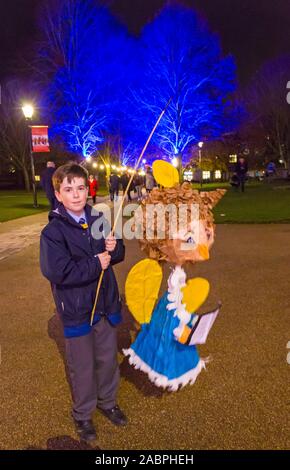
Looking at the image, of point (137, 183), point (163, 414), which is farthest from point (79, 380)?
point (137, 183)

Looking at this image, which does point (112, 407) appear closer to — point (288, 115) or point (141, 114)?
point (141, 114)

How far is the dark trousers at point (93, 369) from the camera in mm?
2959

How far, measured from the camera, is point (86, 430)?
9.55 ft

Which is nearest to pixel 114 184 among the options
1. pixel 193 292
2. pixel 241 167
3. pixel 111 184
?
pixel 111 184

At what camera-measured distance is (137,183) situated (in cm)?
2450

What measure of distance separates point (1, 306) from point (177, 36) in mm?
22950

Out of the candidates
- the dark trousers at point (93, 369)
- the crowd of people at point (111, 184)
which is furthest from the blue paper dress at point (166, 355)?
the crowd of people at point (111, 184)

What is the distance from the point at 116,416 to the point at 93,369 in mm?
392

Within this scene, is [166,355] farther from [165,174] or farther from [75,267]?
[165,174]

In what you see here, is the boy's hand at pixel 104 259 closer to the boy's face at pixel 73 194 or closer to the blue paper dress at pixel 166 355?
the boy's face at pixel 73 194

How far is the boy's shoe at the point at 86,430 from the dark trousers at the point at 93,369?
34 millimetres

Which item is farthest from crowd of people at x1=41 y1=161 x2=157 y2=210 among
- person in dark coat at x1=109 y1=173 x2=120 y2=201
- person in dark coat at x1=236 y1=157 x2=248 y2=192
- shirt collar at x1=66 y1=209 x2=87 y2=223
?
shirt collar at x1=66 y1=209 x2=87 y2=223

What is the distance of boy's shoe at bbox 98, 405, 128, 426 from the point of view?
3033 millimetres

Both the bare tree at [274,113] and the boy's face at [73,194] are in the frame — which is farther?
the bare tree at [274,113]
